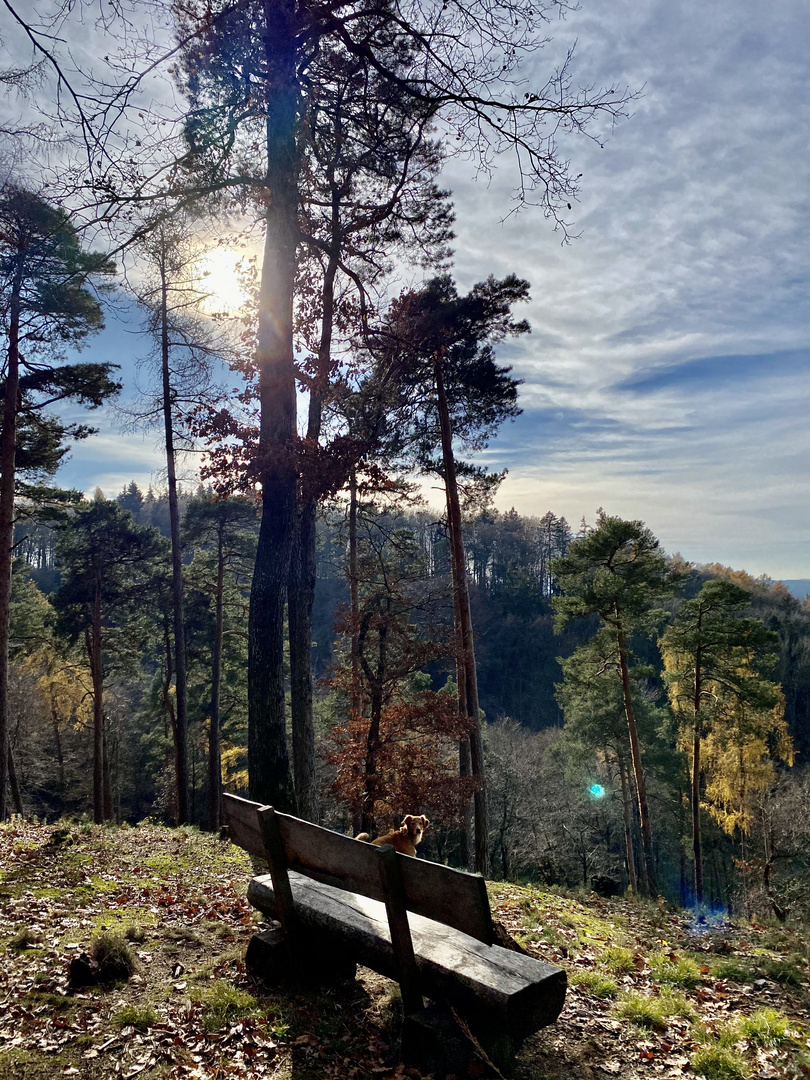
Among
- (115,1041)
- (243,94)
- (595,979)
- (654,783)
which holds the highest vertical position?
(243,94)

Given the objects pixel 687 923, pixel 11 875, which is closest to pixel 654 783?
pixel 687 923

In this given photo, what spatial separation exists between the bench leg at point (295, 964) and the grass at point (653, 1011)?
185 centimetres

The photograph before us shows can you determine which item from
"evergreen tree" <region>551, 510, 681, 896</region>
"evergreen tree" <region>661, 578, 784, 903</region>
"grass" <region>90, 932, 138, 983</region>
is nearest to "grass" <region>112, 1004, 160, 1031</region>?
"grass" <region>90, 932, 138, 983</region>

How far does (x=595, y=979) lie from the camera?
4.50 metres

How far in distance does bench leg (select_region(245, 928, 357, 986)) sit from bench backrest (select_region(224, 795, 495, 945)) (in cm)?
57

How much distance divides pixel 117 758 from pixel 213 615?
1272 centimetres

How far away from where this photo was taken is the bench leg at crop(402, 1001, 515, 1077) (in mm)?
3045

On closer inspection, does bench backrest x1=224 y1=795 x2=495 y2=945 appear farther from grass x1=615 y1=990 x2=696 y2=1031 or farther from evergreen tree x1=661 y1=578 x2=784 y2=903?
evergreen tree x1=661 y1=578 x2=784 y2=903

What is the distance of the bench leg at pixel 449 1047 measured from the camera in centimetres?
304

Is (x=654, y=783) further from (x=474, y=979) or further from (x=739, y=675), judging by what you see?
(x=474, y=979)

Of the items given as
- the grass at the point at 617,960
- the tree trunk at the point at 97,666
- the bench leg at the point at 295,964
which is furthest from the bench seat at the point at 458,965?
the tree trunk at the point at 97,666

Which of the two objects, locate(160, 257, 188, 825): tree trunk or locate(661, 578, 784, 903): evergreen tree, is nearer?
locate(160, 257, 188, 825): tree trunk

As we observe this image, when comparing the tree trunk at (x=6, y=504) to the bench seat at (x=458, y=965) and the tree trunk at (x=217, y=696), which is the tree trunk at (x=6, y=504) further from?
the bench seat at (x=458, y=965)

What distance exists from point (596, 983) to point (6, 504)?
13.4 metres
